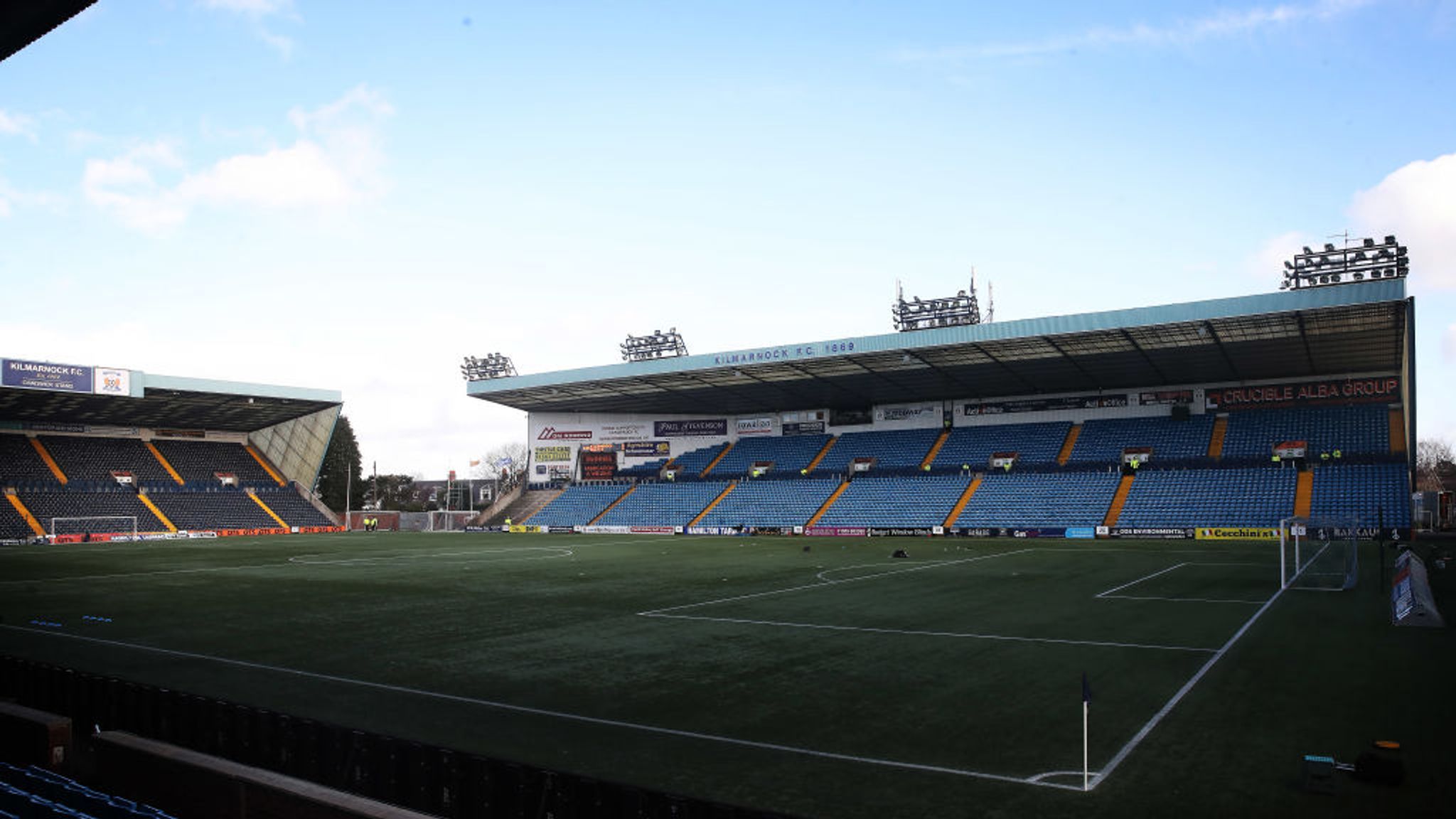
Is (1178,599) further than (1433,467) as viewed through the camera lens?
No

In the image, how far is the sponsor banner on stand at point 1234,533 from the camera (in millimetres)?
44906

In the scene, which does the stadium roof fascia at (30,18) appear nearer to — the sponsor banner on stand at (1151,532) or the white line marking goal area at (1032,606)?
the white line marking goal area at (1032,606)

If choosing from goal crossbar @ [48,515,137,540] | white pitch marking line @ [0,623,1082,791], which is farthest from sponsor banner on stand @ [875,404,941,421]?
white pitch marking line @ [0,623,1082,791]

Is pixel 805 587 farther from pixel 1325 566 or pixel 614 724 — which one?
pixel 1325 566

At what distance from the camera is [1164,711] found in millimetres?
11547

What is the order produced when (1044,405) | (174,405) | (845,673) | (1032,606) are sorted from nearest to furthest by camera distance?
(845,673)
(1032,606)
(1044,405)
(174,405)

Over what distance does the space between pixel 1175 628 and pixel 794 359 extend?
119 ft

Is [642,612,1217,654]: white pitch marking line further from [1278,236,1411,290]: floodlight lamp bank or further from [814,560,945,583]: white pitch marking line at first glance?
[1278,236,1411,290]: floodlight lamp bank

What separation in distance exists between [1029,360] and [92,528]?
211ft

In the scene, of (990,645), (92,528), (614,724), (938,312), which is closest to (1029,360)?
(938,312)

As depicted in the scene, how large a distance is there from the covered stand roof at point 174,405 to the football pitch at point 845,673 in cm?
3367

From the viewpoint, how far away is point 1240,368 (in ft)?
172

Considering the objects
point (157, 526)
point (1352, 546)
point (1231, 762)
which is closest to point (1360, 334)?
point (1352, 546)

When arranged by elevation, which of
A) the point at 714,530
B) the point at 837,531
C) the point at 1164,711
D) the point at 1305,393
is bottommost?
the point at 714,530
